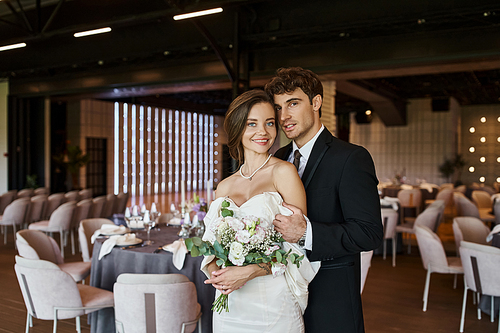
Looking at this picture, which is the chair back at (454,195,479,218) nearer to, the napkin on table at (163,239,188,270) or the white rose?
the napkin on table at (163,239,188,270)

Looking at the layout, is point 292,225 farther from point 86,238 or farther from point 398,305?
point 398,305

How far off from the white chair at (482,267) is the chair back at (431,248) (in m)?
0.56

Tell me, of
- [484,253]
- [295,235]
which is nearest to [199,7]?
[484,253]

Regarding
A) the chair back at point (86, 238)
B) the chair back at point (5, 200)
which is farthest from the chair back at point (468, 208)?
the chair back at point (5, 200)

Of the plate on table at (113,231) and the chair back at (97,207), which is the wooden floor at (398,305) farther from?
the chair back at (97,207)

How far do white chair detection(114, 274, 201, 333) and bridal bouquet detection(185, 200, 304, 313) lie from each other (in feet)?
3.81

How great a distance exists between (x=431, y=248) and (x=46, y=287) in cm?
384

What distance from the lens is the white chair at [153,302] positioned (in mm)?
2631

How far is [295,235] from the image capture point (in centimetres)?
159

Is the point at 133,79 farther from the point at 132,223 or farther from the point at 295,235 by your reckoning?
the point at 295,235

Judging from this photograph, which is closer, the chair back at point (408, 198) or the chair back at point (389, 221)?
the chair back at point (389, 221)

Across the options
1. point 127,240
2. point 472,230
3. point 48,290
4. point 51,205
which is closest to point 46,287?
point 48,290

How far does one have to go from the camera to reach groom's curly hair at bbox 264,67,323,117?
1.83 m

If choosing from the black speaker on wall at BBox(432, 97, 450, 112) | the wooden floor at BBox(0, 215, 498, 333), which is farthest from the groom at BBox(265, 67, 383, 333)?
the black speaker on wall at BBox(432, 97, 450, 112)
